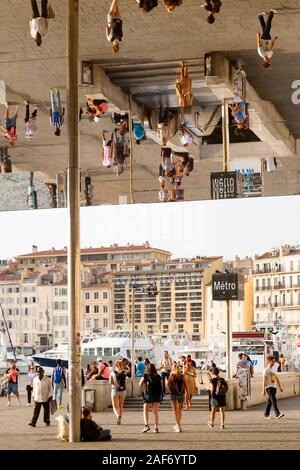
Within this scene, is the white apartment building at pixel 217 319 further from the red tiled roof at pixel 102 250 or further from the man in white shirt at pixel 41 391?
the man in white shirt at pixel 41 391

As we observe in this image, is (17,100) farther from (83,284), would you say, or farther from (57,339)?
(57,339)

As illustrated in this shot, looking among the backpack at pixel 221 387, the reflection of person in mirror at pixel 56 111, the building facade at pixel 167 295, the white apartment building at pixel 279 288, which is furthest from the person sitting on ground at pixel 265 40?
the white apartment building at pixel 279 288

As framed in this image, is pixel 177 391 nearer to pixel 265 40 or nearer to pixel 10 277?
pixel 265 40

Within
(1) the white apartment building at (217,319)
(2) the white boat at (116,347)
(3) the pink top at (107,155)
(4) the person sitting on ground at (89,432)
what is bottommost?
(4) the person sitting on ground at (89,432)

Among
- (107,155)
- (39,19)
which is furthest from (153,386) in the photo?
(107,155)
